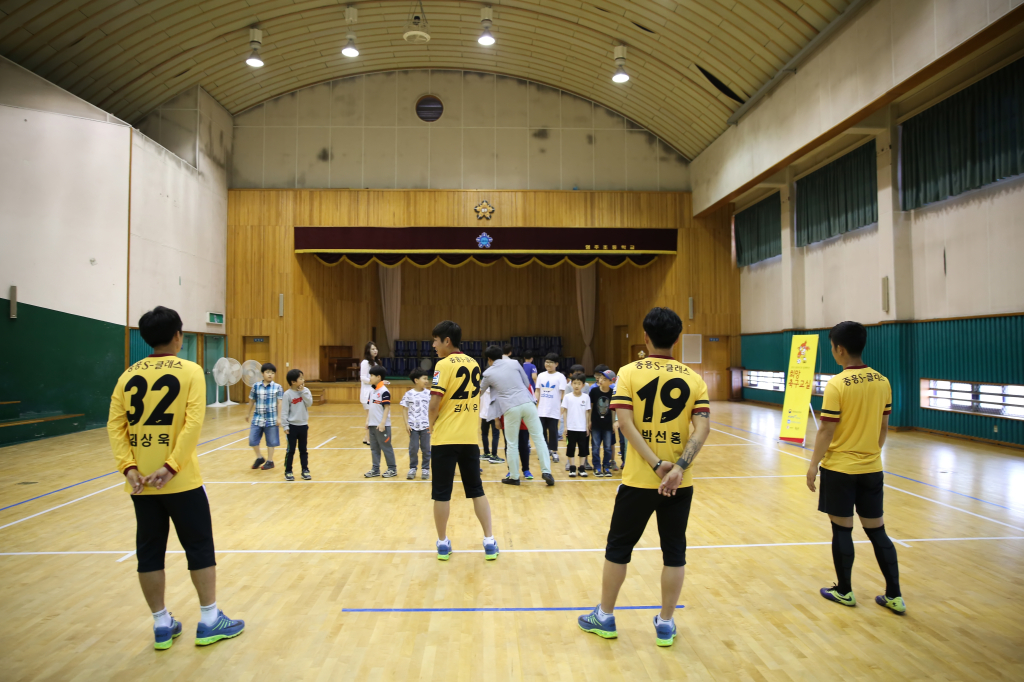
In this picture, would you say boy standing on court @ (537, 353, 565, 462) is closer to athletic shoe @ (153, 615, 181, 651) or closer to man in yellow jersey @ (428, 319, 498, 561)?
man in yellow jersey @ (428, 319, 498, 561)

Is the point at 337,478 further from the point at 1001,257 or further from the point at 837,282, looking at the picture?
the point at 837,282

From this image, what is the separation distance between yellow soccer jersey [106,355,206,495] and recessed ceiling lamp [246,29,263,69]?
1547cm

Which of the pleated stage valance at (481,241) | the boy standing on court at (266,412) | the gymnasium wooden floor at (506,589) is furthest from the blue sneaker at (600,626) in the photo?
the pleated stage valance at (481,241)

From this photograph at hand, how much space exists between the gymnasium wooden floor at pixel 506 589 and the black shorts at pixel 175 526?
1.71 ft

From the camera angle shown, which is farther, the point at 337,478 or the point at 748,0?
the point at 748,0

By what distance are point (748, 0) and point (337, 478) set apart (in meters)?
12.0

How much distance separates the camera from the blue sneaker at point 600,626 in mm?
3295

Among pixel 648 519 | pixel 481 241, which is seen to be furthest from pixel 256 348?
pixel 648 519

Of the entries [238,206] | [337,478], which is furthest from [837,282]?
[238,206]

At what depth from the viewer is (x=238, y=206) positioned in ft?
62.8

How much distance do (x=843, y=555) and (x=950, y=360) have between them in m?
9.85

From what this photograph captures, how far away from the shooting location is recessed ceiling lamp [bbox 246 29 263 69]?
1541 centimetres

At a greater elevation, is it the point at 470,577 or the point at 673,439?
the point at 673,439

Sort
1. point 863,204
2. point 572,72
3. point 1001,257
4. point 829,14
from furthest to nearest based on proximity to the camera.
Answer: point 572,72 < point 863,204 < point 829,14 < point 1001,257
